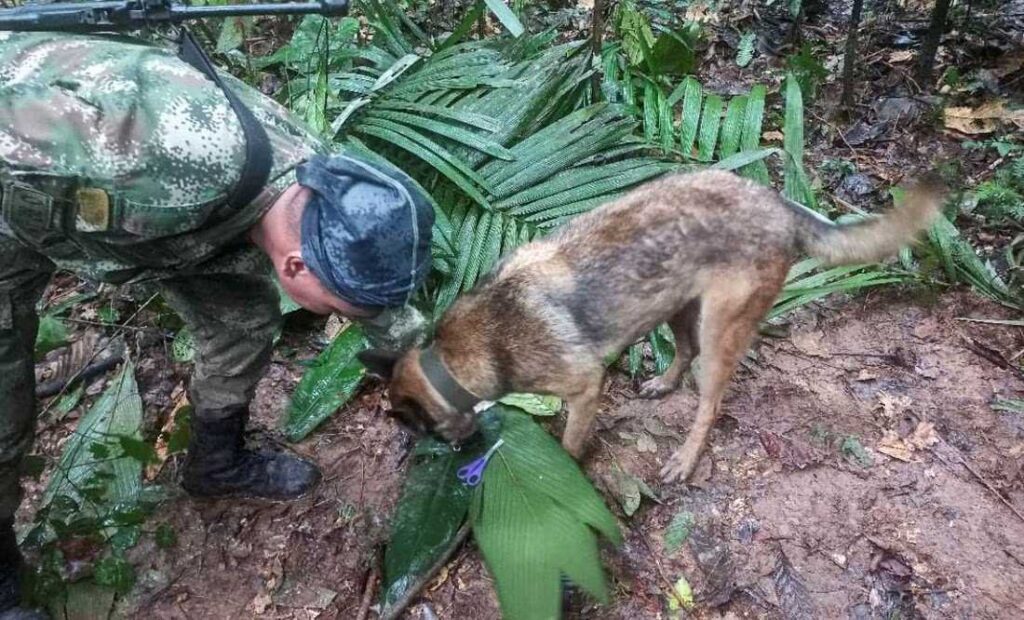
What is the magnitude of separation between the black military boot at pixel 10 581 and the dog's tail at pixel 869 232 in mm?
3440

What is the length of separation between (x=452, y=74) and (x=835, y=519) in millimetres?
3437

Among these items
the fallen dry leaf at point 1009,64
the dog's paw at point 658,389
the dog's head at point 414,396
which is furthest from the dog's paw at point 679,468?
the fallen dry leaf at point 1009,64

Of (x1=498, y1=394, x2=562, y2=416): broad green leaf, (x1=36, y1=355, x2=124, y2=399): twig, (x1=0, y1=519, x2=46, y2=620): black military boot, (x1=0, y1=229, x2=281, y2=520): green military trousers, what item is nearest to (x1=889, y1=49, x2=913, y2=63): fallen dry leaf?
(x1=498, y1=394, x2=562, y2=416): broad green leaf

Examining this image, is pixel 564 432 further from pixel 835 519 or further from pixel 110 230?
pixel 110 230

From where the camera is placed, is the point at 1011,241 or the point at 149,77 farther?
the point at 1011,241

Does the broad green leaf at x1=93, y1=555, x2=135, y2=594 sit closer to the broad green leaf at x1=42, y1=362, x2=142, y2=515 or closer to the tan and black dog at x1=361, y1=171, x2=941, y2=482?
the broad green leaf at x1=42, y1=362, x2=142, y2=515

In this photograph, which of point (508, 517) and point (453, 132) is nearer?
point (508, 517)

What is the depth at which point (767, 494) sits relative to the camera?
3.42 metres

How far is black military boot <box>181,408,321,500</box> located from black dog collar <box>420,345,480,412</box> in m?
0.93

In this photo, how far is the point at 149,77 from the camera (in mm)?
2082

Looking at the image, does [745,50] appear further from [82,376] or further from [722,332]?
[82,376]

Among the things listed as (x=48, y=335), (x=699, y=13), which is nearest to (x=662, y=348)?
(x=48, y=335)

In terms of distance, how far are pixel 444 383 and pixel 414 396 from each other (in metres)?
0.13

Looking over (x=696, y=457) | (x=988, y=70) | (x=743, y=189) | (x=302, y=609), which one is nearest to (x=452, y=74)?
(x=743, y=189)
